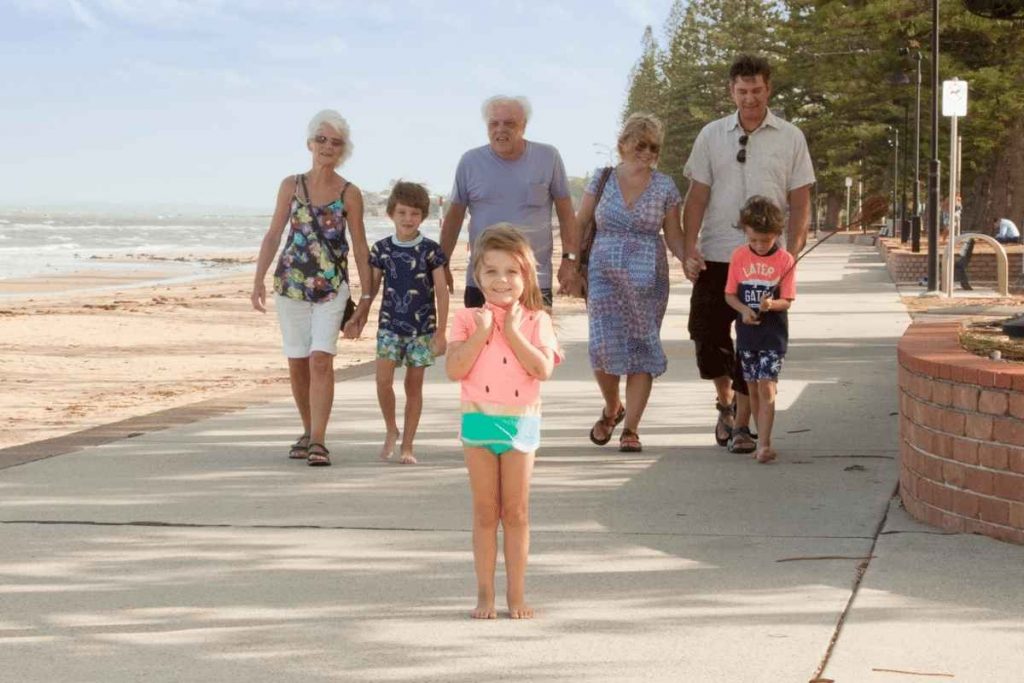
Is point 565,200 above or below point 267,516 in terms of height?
above

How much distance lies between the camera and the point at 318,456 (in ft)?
26.3

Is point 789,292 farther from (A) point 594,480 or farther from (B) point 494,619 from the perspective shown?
(B) point 494,619

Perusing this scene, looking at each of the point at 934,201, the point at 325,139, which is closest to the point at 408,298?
the point at 325,139

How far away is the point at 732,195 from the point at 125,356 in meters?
11.8

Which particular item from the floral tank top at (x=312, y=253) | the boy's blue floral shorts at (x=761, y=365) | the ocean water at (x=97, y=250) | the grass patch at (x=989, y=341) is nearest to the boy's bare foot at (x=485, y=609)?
the grass patch at (x=989, y=341)

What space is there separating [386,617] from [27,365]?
13.4 m

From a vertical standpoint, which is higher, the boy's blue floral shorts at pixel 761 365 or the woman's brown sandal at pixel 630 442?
the boy's blue floral shorts at pixel 761 365

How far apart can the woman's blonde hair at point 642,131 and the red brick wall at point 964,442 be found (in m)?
1.97

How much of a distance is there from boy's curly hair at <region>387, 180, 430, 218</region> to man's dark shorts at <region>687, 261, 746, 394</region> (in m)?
1.42

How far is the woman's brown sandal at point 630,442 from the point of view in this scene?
8438 mm

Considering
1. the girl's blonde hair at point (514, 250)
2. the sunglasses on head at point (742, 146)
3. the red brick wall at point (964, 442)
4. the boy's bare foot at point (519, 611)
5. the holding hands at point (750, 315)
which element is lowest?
the boy's bare foot at point (519, 611)

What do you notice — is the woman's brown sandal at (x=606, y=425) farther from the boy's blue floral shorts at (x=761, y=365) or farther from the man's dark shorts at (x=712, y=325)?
the boy's blue floral shorts at (x=761, y=365)

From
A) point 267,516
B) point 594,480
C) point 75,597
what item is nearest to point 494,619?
point 75,597

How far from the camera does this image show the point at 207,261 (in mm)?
60906
